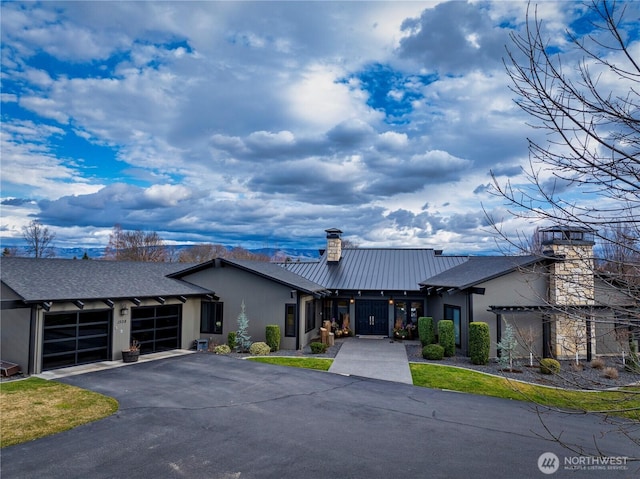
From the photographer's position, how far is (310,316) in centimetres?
2138

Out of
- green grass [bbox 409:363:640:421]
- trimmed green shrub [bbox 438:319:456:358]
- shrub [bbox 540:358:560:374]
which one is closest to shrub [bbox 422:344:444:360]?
trimmed green shrub [bbox 438:319:456:358]

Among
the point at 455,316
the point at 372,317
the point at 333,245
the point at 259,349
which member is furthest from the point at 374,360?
the point at 333,245

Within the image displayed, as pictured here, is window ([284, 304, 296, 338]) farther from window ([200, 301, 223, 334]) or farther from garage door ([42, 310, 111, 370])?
garage door ([42, 310, 111, 370])

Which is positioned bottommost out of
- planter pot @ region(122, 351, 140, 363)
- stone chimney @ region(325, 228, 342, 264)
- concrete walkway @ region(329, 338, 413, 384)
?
concrete walkway @ region(329, 338, 413, 384)

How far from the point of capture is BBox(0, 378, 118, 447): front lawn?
28.4 ft

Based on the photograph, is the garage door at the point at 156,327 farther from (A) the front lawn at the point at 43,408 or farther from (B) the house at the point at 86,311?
(A) the front lawn at the point at 43,408

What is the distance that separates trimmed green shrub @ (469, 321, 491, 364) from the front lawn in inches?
519

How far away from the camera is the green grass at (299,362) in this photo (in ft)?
51.1

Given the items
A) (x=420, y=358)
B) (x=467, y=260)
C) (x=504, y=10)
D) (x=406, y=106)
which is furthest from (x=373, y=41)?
(x=467, y=260)

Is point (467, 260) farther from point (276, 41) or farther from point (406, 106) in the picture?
point (276, 41)

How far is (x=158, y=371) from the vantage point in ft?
47.0

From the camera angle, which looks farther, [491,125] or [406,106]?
[406,106]

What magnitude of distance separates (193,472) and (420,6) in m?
10.5

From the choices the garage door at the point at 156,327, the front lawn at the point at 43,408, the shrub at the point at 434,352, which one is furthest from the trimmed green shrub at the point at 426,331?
the front lawn at the point at 43,408
